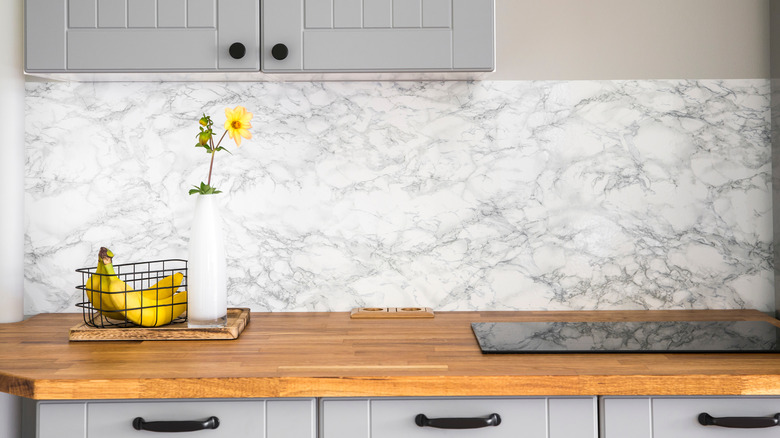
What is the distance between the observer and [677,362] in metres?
1.31

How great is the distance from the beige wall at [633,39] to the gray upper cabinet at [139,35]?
783 mm

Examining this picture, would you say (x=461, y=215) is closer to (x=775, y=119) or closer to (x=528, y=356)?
(x=528, y=356)

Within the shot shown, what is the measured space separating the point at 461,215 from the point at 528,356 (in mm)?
634

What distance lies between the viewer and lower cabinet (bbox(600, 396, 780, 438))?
1.24 m

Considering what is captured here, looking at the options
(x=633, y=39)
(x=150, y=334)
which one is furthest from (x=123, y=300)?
(x=633, y=39)

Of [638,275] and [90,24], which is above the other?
[90,24]

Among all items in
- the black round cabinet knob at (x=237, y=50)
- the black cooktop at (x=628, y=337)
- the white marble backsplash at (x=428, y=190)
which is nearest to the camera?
the black cooktop at (x=628, y=337)

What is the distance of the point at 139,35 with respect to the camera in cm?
155

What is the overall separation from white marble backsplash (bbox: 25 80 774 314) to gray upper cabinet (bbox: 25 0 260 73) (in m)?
0.34

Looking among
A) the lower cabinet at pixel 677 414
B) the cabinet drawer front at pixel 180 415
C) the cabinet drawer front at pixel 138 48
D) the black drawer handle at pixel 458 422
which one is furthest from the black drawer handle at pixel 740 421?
the cabinet drawer front at pixel 138 48

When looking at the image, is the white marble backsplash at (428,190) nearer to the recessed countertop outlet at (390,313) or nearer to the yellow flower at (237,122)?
the recessed countertop outlet at (390,313)

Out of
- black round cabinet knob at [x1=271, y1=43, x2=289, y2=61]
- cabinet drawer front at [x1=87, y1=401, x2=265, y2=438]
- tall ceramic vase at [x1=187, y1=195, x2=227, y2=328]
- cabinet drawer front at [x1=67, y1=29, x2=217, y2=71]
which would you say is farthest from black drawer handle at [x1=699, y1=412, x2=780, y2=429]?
cabinet drawer front at [x1=67, y1=29, x2=217, y2=71]

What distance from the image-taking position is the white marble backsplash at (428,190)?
188 cm

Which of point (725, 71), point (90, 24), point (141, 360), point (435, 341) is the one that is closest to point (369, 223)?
point (435, 341)
